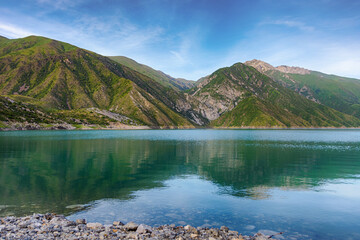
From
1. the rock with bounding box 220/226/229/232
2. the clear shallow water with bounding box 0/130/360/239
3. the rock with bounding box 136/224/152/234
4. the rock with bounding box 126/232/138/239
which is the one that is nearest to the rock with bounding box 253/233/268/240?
the clear shallow water with bounding box 0/130/360/239

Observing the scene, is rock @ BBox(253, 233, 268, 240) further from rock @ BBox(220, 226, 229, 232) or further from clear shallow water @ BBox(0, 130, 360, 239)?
rock @ BBox(220, 226, 229, 232)

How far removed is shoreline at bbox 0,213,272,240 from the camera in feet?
59.1

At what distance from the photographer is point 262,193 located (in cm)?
3253

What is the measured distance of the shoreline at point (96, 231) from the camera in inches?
709

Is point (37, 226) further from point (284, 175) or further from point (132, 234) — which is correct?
point (284, 175)

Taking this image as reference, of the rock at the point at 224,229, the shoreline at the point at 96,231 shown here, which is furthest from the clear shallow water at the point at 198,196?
the shoreline at the point at 96,231

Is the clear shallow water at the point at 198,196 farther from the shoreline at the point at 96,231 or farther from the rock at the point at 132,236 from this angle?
the rock at the point at 132,236

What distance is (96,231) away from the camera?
62.1ft

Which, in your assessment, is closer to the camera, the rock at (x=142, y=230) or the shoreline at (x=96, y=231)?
the shoreline at (x=96, y=231)

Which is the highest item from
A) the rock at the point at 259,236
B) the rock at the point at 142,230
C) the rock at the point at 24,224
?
→ the rock at the point at 142,230

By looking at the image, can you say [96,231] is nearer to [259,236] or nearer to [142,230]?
[142,230]

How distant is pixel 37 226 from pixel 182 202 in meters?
14.6

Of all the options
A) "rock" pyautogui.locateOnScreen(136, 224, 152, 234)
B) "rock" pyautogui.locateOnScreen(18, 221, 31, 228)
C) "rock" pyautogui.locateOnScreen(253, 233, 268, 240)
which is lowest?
"rock" pyautogui.locateOnScreen(253, 233, 268, 240)

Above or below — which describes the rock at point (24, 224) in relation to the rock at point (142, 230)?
below
